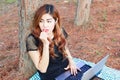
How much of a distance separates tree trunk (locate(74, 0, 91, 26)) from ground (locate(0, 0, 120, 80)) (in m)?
0.14

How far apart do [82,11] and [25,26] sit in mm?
2472

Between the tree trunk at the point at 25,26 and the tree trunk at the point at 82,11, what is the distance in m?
2.28

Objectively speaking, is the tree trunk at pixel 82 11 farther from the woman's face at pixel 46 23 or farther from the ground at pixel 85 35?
the woman's face at pixel 46 23

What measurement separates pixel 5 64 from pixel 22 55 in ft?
2.12

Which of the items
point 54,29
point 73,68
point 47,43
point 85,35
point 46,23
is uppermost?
point 46,23

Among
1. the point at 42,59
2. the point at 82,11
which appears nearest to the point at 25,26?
the point at 42,59

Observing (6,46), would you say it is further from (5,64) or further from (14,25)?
(14,25)

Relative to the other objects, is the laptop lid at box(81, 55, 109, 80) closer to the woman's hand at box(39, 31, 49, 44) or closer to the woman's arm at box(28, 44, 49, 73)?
the woman's arm at box(28, 44, 49, 73)

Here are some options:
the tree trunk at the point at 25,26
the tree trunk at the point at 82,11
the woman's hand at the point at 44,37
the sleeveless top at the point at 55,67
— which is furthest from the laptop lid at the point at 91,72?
the tree trunk at the point at 82,11

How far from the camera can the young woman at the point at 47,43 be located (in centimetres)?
319

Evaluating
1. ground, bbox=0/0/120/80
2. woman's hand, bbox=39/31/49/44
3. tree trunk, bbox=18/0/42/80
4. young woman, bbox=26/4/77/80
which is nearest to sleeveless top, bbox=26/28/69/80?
young woman, bbox=26/4/77/80

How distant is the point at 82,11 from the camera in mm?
6012

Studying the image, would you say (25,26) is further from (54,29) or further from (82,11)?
(82,11)

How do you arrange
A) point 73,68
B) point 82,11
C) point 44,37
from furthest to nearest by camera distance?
point 82,11, point 73,68, point 44,37
